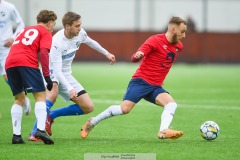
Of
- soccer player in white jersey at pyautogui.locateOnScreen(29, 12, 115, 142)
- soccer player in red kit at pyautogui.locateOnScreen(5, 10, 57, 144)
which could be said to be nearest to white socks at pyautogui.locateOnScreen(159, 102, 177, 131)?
soccer player in white jersey at pyautogui.locateOnScreen(29, 12, 115, 142)

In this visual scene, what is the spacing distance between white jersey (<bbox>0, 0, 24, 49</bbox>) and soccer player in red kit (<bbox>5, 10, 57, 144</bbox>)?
404 centimetres

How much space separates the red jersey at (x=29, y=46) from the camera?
893cm

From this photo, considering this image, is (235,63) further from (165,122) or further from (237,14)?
(165,122)

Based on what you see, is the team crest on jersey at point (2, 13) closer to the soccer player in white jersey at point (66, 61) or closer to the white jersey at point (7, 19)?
the white jersey at point (7, 19)

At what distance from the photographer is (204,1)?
37.8m

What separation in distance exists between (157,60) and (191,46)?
2606cm

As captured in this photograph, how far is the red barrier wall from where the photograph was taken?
35.3m

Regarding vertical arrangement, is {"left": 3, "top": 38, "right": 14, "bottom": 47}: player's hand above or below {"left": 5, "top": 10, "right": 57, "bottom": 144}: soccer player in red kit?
below

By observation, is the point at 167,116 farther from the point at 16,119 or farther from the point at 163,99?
the point at 16,119

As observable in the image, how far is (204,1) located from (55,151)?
30408 mm

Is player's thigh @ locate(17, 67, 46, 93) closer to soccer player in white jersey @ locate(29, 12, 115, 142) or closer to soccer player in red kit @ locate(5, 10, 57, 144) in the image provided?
soccer player in red kit @ locate(5, 10, 57, 144)

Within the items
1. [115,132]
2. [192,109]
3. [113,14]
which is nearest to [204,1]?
[113,14]

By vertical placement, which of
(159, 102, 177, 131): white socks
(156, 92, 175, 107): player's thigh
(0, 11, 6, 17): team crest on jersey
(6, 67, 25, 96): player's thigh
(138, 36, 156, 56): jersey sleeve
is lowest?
(159, 102, 177, 131): white socks

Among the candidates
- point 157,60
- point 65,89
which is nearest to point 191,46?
point 65,89
